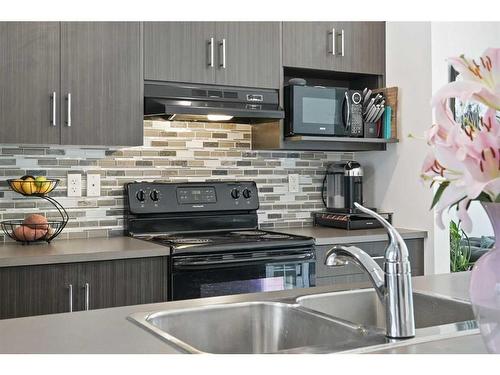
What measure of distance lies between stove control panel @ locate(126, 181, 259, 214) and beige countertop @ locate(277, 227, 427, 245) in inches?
13.3

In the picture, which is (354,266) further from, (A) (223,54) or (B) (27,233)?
(B) (27,233)

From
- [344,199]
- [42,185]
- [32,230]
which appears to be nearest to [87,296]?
[32,230]

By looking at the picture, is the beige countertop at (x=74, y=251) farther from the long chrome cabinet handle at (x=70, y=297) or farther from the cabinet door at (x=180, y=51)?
the cabinet door at (x=180, y=51)

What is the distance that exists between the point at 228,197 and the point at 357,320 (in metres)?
1.98

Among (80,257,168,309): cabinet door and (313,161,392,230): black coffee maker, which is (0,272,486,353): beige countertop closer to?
(80,257,168,309): cabinet door

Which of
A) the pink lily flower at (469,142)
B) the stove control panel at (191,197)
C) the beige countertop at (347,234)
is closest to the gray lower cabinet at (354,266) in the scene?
the beige countertop at (347,234)

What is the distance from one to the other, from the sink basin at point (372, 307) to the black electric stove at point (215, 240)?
124 cm

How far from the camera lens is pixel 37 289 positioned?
275 centimetres

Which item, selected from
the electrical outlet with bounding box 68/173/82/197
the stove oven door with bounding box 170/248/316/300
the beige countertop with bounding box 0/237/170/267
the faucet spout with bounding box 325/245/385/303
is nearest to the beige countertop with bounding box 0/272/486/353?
the faucet spout with bounding box 325/245/385/303

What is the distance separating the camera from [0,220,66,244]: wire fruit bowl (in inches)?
122

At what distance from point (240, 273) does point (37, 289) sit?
94 cm

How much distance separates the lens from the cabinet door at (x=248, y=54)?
3.52 meters
